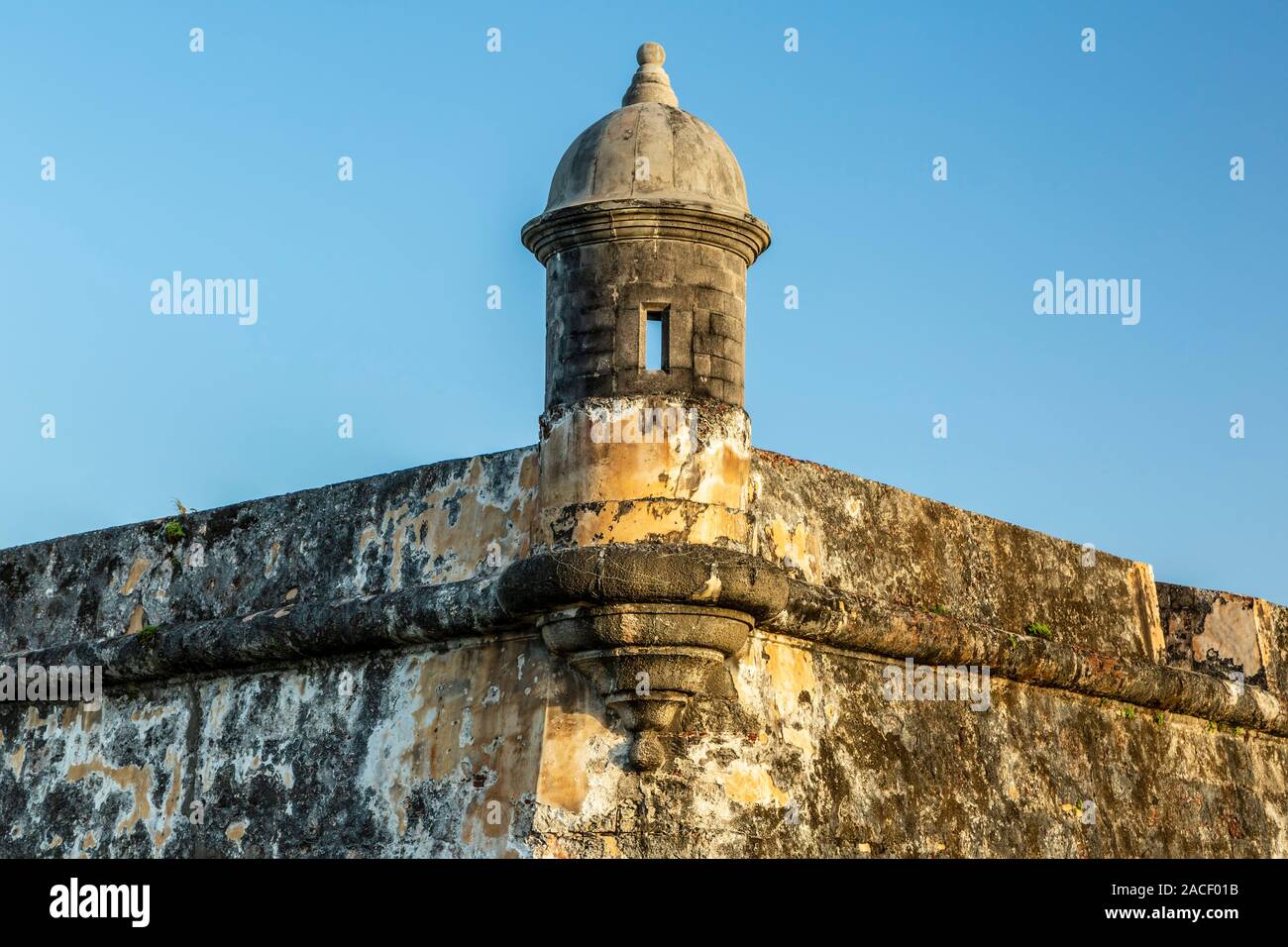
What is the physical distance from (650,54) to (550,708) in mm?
2815

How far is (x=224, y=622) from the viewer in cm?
900

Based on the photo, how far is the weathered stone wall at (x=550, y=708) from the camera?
761 cm

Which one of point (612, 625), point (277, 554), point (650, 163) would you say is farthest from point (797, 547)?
point (277, 554)

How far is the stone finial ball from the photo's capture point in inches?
328

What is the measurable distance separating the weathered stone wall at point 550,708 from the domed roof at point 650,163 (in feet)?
3.69

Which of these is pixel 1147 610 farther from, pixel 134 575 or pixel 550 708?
pixel 134 575

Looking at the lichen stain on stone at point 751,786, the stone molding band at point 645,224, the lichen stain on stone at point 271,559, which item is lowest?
the lichen stain on stone at point 751,786

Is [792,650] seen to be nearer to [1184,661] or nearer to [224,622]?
[224,622]

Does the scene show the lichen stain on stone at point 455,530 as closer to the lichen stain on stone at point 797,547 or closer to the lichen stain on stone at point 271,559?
the lichen stain on stone at point 271,559

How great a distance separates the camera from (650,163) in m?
7.72

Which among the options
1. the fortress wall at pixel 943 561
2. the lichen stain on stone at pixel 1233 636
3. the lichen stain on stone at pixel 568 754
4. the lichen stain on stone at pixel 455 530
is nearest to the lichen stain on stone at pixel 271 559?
the lichen stain on stone at pixel 455 530

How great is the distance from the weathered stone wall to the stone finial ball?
1763 mm

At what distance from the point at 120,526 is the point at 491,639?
2.99 meters
